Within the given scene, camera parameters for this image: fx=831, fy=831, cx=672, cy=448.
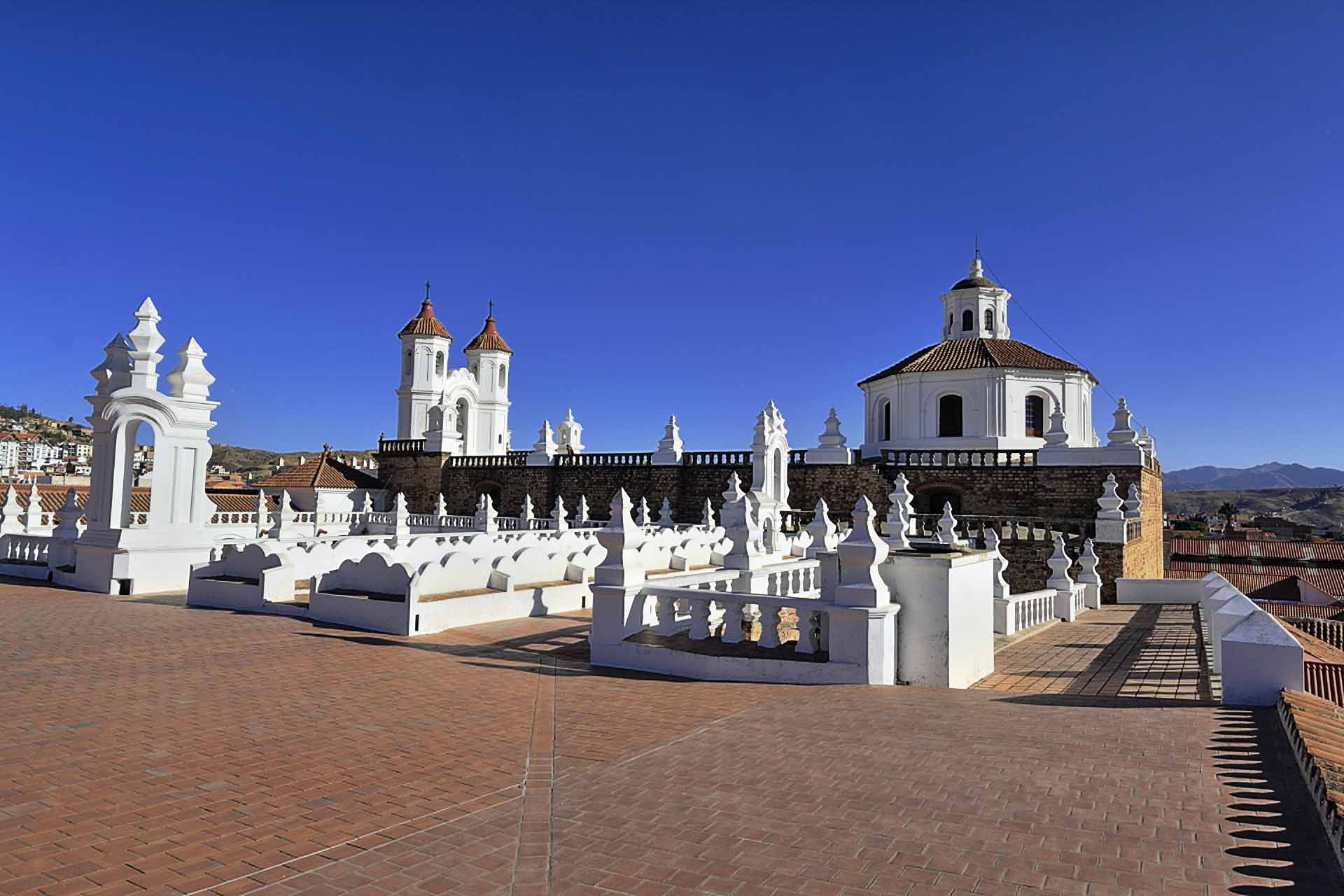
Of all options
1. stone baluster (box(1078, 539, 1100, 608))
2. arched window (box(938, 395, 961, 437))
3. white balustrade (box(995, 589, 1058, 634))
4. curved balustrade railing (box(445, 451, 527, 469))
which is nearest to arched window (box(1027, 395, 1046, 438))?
arched window (box(938, 395, 961, 437))

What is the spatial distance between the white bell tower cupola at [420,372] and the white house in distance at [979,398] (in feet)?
69.8

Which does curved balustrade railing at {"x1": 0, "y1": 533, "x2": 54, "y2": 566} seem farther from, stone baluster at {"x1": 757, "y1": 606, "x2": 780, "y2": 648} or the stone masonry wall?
the stone masonry wall

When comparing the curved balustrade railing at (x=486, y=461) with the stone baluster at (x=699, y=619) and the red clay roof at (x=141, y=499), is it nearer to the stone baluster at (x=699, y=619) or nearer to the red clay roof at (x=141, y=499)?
the red clay roof at (x=141, y=499)

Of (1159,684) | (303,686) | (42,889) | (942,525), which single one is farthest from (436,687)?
(942,525)

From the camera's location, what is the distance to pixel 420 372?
41.9 m

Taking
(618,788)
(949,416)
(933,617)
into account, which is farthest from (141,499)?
(949,416)

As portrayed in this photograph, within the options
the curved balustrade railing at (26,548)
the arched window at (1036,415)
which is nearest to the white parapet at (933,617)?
the curved balustrade railing at (26,548)

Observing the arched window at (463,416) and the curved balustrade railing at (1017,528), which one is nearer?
the curved balustrade railing at (1017,528)

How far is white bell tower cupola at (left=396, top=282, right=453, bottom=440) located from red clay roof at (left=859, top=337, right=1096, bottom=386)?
70.0 ft

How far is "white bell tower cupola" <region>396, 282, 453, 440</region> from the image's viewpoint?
136 feet

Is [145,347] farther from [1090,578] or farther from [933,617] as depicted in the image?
[1090,578]

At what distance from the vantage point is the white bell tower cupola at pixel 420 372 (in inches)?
1626

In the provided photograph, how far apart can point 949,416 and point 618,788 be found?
32.3m

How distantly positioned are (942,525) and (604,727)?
14288 millimetres
